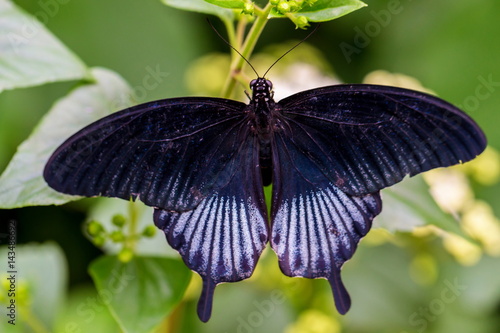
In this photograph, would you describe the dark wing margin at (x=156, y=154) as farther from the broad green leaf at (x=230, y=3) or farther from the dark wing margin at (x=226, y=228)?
the broad green leaf at (x=230, y=3)

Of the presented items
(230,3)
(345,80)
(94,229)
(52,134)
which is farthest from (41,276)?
(345,80)

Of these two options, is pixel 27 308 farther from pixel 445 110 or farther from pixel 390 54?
pixel 390 54

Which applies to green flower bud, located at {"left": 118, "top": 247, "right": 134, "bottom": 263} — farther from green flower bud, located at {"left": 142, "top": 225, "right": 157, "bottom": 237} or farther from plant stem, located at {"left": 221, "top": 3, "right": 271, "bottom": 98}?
plant stem, located at {"left": 221, "top": 3, "right": 271, "bottom": 98}

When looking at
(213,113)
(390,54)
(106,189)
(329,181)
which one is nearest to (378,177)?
(329,181)

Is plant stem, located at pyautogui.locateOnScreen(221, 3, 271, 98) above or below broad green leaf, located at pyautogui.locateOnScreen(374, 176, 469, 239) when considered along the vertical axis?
above

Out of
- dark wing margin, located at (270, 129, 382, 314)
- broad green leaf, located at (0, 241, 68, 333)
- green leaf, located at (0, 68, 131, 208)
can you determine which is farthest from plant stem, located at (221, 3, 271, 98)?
broad green leaf, located at (0, 241, 68, 333)

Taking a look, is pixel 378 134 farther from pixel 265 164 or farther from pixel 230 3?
pixel 230 3

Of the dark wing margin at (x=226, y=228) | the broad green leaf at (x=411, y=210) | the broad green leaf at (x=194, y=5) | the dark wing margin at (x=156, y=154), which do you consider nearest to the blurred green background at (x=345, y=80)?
the dark wing margin at (x=226, y=228)
